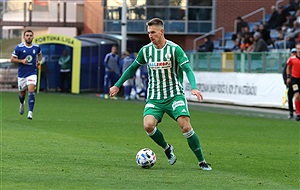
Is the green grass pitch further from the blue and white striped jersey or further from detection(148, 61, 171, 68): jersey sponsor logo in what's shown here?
detection(148, 61, 171, 68): jersey sponsor logo

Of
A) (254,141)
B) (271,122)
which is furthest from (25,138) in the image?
(271,122)

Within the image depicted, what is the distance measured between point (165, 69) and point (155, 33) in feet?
1.78

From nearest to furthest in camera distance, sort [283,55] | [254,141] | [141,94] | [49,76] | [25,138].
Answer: [25,138] → [254,141] → [283,55] → [141,94] → [49,76]

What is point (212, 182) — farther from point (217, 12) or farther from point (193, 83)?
point (217, 12)

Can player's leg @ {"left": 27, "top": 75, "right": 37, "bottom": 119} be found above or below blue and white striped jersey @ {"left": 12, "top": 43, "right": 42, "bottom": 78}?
below

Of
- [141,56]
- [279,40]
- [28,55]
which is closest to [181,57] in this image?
[141,56]

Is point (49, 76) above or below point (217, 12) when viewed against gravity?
below

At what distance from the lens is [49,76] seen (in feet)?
146

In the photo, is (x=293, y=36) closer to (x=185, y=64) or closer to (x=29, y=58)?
(x=29, y=58)

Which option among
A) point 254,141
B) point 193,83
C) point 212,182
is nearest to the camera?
point 212,182

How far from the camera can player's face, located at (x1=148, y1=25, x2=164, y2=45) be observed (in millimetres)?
12336

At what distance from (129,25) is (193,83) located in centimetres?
3617

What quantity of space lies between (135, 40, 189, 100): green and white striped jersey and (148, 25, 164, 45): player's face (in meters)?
0.20

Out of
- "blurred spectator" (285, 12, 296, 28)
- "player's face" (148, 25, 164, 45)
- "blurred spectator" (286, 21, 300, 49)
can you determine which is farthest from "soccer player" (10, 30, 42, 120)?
"blurred spectator" (285, 12, 296, 28)
